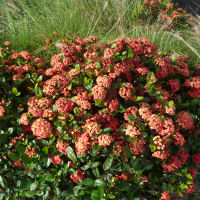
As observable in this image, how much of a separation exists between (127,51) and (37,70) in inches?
39.5

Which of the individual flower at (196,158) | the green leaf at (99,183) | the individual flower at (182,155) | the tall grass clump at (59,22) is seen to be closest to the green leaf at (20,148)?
the green leaf at (99,183)

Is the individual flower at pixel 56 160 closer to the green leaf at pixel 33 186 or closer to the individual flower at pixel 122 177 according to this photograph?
the green leaf at pixel 33 186

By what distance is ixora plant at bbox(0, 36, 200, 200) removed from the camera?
1.76m

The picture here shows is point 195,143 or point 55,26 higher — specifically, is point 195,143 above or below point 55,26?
above

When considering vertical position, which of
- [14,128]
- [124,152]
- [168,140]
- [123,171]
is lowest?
[14,128]

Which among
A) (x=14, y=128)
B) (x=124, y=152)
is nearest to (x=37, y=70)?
(x=14, y=128)

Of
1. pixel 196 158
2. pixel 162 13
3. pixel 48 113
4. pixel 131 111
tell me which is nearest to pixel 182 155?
pixel 196 158

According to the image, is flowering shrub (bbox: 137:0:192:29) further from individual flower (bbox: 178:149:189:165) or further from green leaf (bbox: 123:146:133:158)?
green leaf (bbox: 123:146:133:158)

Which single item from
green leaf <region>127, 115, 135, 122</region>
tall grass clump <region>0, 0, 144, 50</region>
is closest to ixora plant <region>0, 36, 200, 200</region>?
green leaf <region>127, 115, 135, 122</region>

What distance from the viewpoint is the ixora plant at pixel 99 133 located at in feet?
5.77

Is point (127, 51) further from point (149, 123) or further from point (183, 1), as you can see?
point (183, 1)

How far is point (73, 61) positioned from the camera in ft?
8.06

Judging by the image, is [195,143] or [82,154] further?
[195,143]

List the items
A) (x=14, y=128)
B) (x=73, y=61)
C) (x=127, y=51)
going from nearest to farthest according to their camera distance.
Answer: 1. (x=14, y=128)
2. (x=127, y=51)
3. (x=73, y=61)
